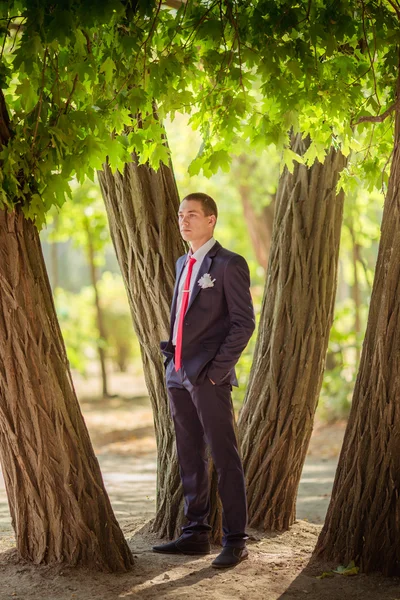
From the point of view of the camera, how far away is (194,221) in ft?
14.5

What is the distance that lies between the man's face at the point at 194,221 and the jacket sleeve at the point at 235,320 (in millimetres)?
249

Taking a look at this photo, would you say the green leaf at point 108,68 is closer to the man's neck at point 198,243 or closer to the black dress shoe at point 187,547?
the man's neck at point 198,243

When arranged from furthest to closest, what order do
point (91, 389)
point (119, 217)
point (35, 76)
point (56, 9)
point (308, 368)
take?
point (91, 389)
point (308, 368)
point (119, 217)
point (35, 76)
point (56, 9)

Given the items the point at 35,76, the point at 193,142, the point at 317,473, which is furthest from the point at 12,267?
the point at 193,142

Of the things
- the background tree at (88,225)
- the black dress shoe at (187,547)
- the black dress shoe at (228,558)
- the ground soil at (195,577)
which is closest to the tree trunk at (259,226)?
the background tree at (88,225)

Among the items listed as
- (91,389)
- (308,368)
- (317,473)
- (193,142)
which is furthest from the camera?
(91,389)

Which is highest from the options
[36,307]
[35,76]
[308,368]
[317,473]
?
[35,76]

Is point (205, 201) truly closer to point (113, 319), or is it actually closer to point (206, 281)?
point (206, 281)

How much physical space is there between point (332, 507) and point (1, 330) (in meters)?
2.03

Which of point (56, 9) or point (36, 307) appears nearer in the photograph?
point (56, 9)

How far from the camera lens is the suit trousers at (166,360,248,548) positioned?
428cm

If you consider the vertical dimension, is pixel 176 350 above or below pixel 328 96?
below

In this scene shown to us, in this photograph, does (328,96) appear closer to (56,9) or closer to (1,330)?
(56,9)

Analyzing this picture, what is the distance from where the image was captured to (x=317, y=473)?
9.57m
